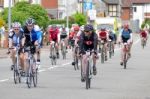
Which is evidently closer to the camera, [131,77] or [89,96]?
[89,96]

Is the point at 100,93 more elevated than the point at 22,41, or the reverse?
the point at 22,41

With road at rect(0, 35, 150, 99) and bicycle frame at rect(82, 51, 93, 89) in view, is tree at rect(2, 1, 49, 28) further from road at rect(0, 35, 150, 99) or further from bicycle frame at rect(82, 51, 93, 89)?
bicycle frame at rect(82, 51, 93, 89)

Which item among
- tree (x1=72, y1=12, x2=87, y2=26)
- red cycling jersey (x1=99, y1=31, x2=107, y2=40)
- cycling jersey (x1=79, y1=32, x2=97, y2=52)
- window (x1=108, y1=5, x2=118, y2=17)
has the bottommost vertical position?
red cycling jersey (x1=99, y1=31, x2=107, y2=40)

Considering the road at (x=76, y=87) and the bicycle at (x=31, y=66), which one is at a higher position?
the bicycle at (x=31, y=66)

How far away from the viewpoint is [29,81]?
21.6 m

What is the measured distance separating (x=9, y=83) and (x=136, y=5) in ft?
584

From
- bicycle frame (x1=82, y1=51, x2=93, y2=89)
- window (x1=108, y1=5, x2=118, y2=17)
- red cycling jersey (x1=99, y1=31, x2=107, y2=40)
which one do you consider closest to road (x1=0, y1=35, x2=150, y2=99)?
bicycle frame (x1=82, y1=51, x2=93, y2=89)

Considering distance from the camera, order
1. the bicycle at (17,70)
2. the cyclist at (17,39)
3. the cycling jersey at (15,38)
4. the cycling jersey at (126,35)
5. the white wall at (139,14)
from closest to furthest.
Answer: the cyclist at (17,39), the cycling jersey at (15,38), the bicycle at (17,70), the cycling jersey at (126,35), the white wall at (139,14)

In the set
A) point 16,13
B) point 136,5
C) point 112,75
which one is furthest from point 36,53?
point 136,5

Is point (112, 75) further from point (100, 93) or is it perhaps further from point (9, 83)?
point (100, 93)

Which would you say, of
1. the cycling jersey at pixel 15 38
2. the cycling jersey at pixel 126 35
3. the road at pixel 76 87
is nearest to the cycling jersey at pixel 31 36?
the cycling jersey at pixel 15 38

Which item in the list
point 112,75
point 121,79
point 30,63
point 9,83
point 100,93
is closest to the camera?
point 100,93

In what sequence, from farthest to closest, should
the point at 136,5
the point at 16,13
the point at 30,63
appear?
the point at 136,5 → the point at 16,13 → the point at 30,63

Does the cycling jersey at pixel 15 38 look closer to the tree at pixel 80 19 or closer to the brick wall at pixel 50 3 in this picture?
the tree at pixel 80 19
